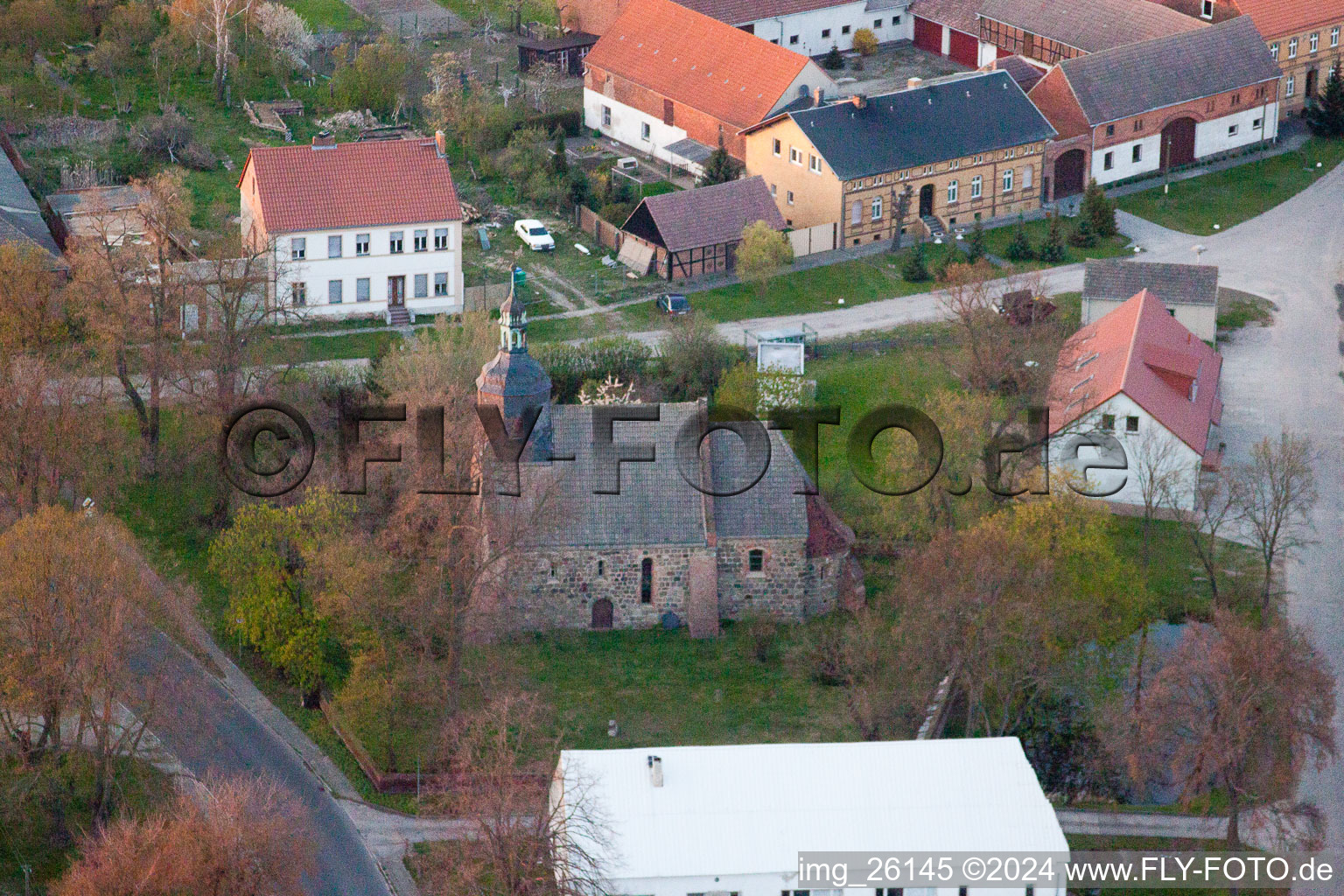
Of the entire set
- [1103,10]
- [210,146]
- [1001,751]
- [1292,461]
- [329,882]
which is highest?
[1103,10]

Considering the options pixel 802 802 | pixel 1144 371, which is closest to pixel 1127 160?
pixel 1144 371

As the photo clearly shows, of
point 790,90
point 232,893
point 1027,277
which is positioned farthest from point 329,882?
point 790,90

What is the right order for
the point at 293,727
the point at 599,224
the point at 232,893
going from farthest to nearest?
the point at 599,224 → the point at 293,727 → the point at 232,893

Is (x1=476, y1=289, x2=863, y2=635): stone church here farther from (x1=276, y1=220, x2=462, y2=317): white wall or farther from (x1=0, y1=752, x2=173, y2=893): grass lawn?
(x1=276, y1=220, x2=462, y2=317): white wall

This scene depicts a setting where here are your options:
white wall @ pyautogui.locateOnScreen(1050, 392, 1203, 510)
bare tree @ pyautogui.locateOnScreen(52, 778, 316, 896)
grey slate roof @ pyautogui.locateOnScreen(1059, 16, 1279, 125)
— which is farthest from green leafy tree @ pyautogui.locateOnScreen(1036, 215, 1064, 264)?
bare tree @ pyautogui.locateOnScreen(52, 778, 316, 896)

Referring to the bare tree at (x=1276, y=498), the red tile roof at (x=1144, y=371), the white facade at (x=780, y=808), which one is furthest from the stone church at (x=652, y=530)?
the bare tree at (x=1276, y=498)

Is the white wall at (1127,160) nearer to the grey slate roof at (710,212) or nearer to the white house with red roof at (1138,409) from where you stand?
the grey slate roof at (710,212)

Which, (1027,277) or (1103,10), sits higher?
(1103,10)

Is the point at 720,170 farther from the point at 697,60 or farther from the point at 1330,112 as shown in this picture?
the point at 1330,112

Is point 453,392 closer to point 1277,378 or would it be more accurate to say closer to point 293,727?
point 293,727
